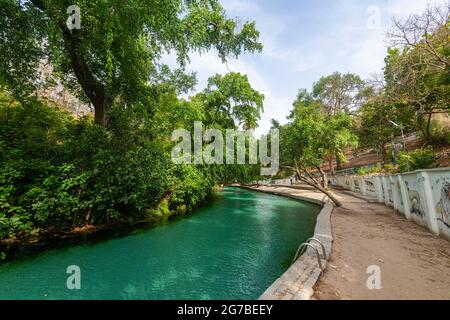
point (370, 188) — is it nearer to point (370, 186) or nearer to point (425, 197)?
point (370, 186)

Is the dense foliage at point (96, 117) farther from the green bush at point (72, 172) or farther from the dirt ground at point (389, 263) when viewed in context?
the dirt ground at point (389, 263)

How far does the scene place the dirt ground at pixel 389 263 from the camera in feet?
11.0

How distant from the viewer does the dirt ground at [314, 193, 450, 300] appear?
11.0 ft

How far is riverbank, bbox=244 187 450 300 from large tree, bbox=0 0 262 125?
7903 mm

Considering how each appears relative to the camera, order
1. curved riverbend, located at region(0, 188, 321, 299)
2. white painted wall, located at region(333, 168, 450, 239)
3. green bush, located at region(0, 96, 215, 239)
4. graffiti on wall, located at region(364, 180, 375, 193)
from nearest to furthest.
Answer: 1. curved riverbend, located at region(0, 188, 321, 299)
2. white painted wall, located at region(333, 168, 450, 239)
3. green bush, located at region(0, 96, 215, 239)
4. graffiti on wall, located at region(364, 180, 375, 193)

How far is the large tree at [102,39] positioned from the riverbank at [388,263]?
7903 millimetres

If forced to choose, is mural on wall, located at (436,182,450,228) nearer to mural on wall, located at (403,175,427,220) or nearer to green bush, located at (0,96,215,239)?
mural on wall, located at (403,175,427,220)

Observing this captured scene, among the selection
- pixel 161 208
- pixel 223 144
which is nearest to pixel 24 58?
pixel 161 208

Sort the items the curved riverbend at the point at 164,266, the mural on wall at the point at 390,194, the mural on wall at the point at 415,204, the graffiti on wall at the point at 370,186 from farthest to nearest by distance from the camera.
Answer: the graffiti on wall at the point at 370,186, the mural on wall at the point at 390,194, the mural on wall at the point at 415,204, the curved riverbend at the point at 164,266

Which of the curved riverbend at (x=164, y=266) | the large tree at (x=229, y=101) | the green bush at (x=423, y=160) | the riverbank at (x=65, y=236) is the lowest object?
the curved riverbend at (x=164, y=266)

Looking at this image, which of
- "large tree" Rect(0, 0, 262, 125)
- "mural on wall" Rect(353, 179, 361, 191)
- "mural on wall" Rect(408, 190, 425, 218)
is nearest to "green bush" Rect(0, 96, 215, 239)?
"large tree" Rect(0, 0, 262, 125)

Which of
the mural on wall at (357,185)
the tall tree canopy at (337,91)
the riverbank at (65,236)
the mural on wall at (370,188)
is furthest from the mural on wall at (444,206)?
the tall tree canopy at (337,91)

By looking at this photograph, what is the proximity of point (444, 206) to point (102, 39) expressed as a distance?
11318mm
